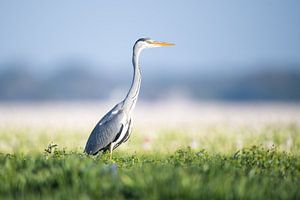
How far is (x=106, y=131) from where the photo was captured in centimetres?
1199

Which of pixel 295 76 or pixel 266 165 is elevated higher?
pixel 295 76

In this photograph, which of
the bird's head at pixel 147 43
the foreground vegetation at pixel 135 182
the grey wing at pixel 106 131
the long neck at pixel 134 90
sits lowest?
the foreground vegetation at pixel 135 182

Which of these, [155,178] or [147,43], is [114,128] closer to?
[147,43]

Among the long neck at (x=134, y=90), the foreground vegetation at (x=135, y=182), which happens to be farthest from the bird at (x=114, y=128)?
the foreground vegetation at (x=135, y=182)

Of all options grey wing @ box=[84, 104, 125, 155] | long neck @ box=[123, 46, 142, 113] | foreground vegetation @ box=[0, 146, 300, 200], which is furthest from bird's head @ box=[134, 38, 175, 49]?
foreground vegetation @ box=[0, 146, 300, 200]

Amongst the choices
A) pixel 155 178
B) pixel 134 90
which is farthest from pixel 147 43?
pixel 155 178

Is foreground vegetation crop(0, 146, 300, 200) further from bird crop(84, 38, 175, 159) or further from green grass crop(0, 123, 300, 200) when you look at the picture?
bird crop(84, 38, 175, 159)

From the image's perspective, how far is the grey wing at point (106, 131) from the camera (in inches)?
470

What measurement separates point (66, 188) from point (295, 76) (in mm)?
101205

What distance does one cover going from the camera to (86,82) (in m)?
121

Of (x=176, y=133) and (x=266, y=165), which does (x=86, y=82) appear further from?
(x=266, y=165)

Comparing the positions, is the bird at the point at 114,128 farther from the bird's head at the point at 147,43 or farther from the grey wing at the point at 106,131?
the bird's head at the point at 147,43

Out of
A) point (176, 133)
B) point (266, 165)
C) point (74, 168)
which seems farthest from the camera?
point (176, 133)

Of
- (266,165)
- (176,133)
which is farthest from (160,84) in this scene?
(266,165)
